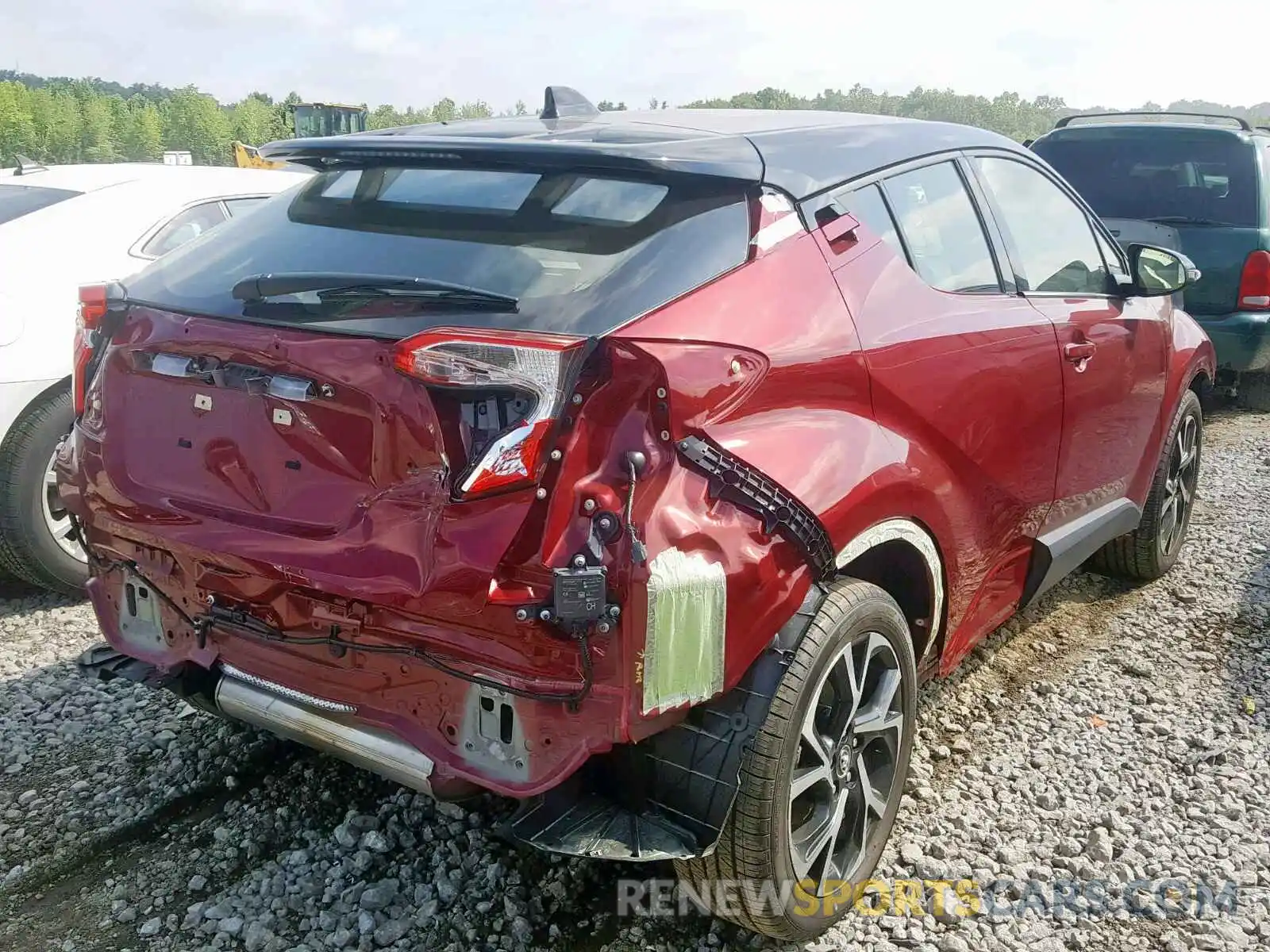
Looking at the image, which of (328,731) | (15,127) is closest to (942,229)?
(328,731)

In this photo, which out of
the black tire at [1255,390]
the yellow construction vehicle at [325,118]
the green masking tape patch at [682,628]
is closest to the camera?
the green masking tape patch at [682,628]

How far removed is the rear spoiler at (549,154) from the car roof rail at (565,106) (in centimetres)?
54

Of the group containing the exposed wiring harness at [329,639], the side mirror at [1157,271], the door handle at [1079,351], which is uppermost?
the side mirror at [1157,271]

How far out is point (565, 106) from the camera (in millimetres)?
3143

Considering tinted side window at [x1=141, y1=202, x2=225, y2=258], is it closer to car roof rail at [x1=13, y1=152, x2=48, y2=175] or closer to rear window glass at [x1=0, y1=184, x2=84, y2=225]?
rear window glass at [x1=0, y1=184, x2=84, y2=225]

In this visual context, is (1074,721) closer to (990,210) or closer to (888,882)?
(888,882)

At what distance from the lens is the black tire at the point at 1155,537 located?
4.43 m

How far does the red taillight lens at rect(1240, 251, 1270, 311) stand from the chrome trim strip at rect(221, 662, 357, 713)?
702cm

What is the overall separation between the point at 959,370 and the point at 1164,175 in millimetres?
5912

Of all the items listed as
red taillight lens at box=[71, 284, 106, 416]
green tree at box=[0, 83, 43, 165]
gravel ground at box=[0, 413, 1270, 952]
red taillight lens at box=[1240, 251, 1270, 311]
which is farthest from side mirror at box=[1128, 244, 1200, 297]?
green tree at box=[0, 83, 43, 165]

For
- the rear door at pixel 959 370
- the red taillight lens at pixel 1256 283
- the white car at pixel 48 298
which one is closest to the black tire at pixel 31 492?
the white car at pixel 48 298

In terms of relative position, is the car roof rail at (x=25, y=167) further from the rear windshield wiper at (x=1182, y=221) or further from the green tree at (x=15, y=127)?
the green tree at (x=15, y=127)

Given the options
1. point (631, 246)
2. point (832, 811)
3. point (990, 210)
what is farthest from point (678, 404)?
point (990, 210)

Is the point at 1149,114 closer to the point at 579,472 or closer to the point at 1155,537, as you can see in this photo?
the point at 1155,537
